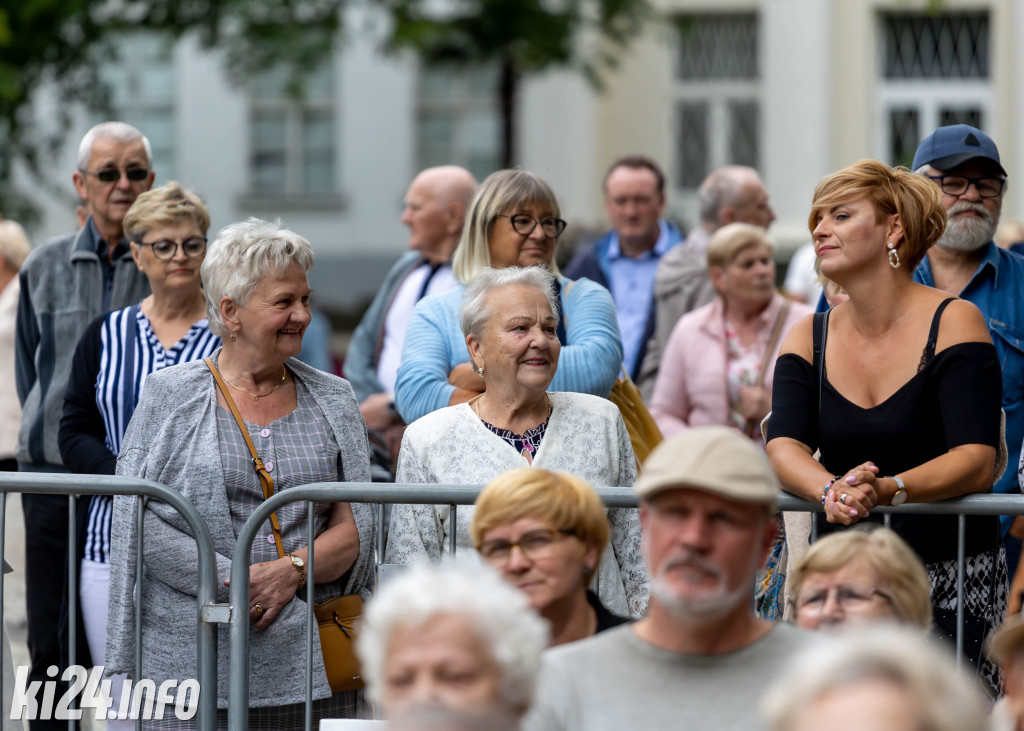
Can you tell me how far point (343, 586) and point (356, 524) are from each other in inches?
7.4

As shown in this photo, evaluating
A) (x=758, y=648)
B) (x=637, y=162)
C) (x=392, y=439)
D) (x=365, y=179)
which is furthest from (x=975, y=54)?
(x=758, y=648)

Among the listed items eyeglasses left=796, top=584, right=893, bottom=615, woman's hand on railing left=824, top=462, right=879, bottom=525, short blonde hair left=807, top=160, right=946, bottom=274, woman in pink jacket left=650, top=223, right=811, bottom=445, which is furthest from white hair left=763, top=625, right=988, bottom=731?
woman in pink jacket left=650, top=223, right=811, bottom=445

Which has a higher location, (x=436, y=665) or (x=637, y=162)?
(x=637, y=162)

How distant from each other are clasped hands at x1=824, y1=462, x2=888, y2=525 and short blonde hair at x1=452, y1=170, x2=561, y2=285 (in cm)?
150

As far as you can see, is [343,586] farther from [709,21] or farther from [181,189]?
[709,21]

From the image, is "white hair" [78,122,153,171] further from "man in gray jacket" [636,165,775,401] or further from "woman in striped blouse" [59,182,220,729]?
"man in gray jacket" [636,165,775,401]

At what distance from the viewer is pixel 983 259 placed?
4773 mm

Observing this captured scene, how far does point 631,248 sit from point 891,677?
5.08 m

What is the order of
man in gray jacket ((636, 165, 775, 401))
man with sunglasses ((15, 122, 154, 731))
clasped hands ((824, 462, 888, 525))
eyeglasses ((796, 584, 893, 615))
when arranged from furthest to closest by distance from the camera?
man in gray jacket ((636, 165, 775, 401)), man with sunglasses ((15, 122, 154, 731)), clasped hands ((824, 462, 888, 525)), eyeglasses ((796, 584, 893, 615))

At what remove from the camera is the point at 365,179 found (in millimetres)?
21359

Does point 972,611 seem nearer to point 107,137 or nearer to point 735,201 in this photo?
point 735,201

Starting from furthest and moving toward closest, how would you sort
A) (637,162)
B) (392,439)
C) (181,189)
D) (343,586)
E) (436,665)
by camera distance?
(637,162) → (392,439) → (181,189) → (343,586) → (436,665)

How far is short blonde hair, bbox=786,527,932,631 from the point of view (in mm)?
3283

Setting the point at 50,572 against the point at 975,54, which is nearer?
the point at 50,572
